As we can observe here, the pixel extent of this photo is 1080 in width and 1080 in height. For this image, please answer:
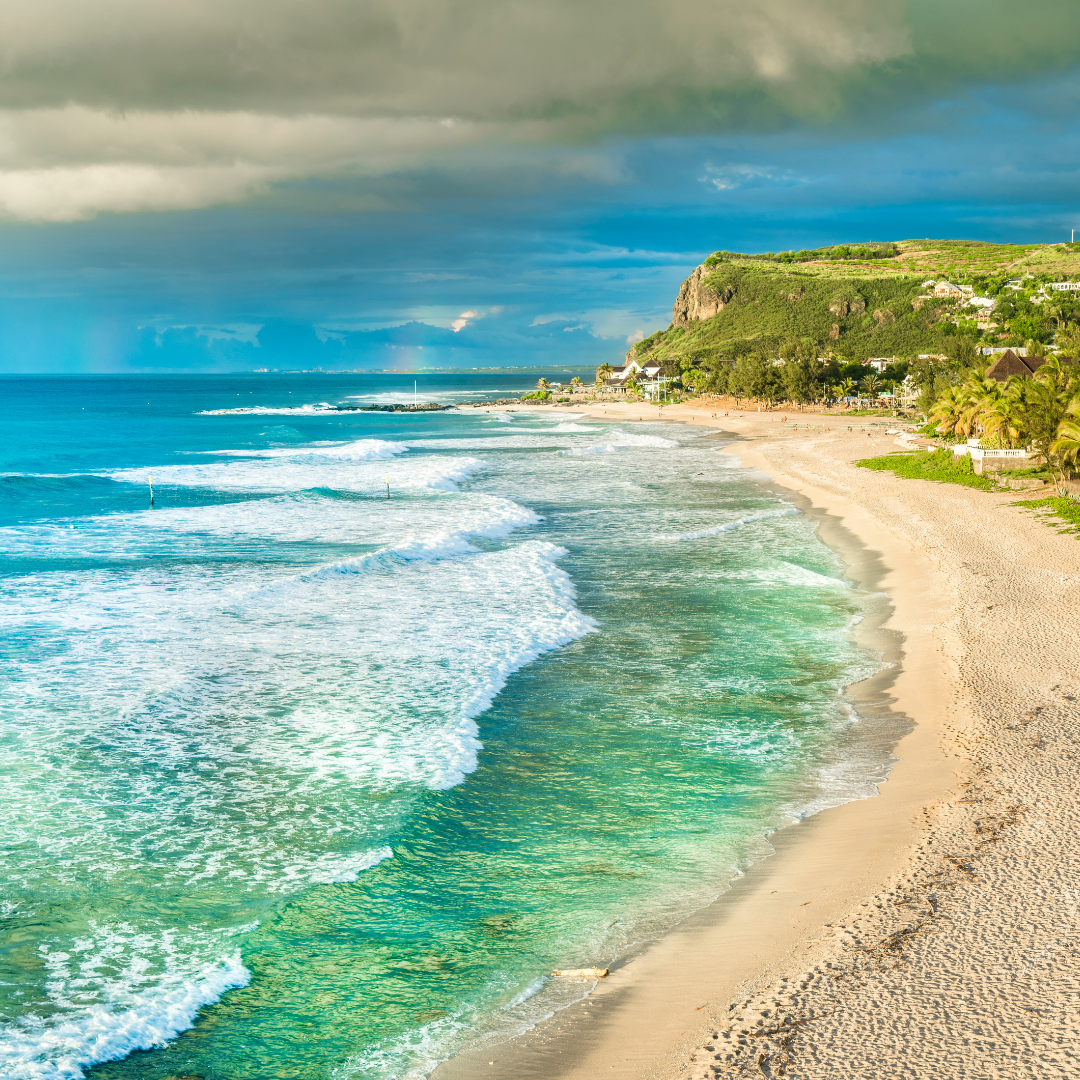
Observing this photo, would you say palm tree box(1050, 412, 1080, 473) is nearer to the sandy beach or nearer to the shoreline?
the sandy beach

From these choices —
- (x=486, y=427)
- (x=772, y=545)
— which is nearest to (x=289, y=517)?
(x=772, y=545)

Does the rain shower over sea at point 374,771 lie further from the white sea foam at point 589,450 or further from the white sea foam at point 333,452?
the white sea foam at point 589,450

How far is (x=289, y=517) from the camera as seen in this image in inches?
1393

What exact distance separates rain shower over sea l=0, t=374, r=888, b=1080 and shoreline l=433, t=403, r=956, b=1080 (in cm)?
29

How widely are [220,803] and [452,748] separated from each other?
3.38 m

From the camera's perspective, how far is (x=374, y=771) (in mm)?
12422

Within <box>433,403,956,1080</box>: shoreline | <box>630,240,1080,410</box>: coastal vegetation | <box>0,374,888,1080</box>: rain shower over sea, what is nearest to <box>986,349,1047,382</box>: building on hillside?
<box>630,240,1080,410</box>: coastal vegetation

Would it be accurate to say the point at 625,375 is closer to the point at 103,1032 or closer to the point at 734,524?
the point at 734,524

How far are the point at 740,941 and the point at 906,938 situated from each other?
1479 mm

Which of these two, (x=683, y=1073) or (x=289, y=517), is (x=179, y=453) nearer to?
(x=289, y=517)

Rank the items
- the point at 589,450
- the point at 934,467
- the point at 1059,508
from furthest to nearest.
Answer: the point at 589,450 < the point at 934,467 < the point at 1059,508

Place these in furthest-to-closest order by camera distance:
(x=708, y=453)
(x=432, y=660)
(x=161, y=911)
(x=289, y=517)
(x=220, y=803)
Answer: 1. (x=708, y=453)
2. (x=289, y=517)
3. (x=432, y=660)
4. (x=220, y=803)
5. (x=161, y=911)

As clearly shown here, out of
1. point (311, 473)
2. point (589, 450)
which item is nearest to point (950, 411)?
A: point (589, 450)

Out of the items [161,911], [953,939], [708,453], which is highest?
[708,453]
